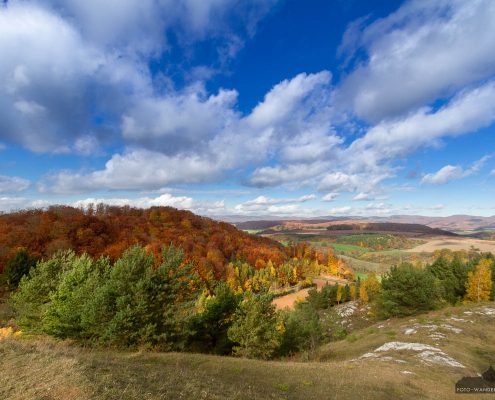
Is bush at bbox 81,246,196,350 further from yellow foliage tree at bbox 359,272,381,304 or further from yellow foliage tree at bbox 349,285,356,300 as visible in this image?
yellow foliage tree at bbox 349,285,356,300

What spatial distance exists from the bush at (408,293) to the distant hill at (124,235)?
229 ft

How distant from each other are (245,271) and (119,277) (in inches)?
3921

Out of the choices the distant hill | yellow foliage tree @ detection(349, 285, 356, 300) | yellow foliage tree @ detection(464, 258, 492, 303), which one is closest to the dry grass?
yellow foliage tree @ detection(464, 258, 492, 303)

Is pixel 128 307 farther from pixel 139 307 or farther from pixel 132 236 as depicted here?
pixel 132 236

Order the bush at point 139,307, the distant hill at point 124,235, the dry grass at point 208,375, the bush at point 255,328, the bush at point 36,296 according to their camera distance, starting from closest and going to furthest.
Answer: the dry grass at point 208,375, the bush at point 139,307, the bush at point 255,328, the bush at point 36,296, the distant hill at point 124,235

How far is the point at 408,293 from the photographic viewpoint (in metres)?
52.2

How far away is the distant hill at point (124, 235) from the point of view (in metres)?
90.2

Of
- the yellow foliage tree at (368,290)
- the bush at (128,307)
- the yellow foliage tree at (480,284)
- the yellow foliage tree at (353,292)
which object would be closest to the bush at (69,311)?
the bush at (128,307)

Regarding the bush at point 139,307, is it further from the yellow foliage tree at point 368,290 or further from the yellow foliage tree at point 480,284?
the yellow foliage tree at point 368,290

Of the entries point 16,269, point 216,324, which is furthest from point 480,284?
point 16,269

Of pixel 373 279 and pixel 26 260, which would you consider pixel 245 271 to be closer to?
pixel 373 279

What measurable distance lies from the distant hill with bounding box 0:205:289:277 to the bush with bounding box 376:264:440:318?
6967 cm

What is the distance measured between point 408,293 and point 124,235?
343ft

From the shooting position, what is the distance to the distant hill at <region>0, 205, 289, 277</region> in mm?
90213
